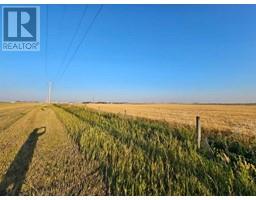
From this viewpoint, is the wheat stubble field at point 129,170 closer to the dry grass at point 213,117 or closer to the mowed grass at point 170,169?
the mowed grass at point 170,169

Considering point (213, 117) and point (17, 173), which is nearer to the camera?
point (17, 173)

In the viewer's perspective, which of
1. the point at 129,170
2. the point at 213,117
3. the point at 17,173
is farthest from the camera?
the point at 213,117

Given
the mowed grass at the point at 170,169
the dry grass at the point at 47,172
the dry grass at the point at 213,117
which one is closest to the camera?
the mowed grass at the point at 170,169

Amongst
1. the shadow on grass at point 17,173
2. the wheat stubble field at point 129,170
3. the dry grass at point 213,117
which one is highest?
the wheat stubble field at point 129,170

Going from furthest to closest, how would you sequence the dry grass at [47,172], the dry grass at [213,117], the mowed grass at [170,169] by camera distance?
the dry grass at [213,117], the dry grass at [47,172], the mowed grass at [170,169]

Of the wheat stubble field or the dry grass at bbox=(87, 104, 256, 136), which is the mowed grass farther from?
the dry grass at bbox=(87, 104, 256, 136)

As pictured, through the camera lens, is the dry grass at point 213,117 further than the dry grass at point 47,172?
Yes

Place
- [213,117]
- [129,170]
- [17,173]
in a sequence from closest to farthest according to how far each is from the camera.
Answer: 1. [129,170]
2. [17,173]
3. [213,117]

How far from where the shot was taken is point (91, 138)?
958cm

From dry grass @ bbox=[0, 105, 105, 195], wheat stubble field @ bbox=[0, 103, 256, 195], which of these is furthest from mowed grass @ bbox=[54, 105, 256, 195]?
dry grass @ bbox=[0, 105, 105, 195]

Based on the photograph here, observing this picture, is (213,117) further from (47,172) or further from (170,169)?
(47,172)

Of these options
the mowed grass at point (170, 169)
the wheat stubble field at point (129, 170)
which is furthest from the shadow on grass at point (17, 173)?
the mowed grass at point (170, 169)

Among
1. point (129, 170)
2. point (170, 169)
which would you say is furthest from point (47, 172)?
point (170, 169)
